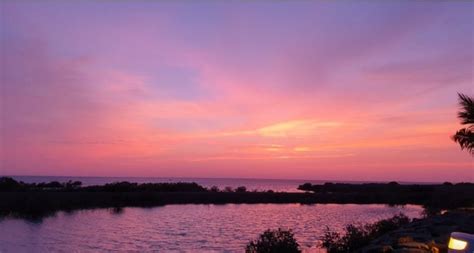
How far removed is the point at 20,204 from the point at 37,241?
15.9 meters

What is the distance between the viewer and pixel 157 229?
103 ft

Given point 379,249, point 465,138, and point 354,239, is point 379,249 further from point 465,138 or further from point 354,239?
point 465,138

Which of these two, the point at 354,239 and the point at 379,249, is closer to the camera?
the point at 379,249

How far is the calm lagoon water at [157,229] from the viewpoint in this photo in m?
24.8

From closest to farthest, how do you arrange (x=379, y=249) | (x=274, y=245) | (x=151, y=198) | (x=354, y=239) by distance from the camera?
(x=379, y=249) < (x=274, y=245) < (x=354, y=239) < (x=151, y=198)

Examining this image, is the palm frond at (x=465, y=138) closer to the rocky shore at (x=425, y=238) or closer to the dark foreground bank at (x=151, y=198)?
the rocky shore at (x=425, y=238)

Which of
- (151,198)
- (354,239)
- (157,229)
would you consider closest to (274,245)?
(354,239)

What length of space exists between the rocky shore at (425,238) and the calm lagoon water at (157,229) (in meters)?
6.16

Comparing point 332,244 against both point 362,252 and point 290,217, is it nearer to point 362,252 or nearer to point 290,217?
point 362,252

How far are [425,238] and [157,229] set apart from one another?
772 inches

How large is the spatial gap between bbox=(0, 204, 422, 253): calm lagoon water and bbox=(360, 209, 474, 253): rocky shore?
616cm

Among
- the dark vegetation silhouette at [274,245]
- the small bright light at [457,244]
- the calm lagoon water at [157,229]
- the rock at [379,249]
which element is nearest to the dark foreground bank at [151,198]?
the calm lagoon water at [157,229]

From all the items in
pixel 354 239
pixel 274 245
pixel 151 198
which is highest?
pixel 151 198

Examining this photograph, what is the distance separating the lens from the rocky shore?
1303 centimetres
